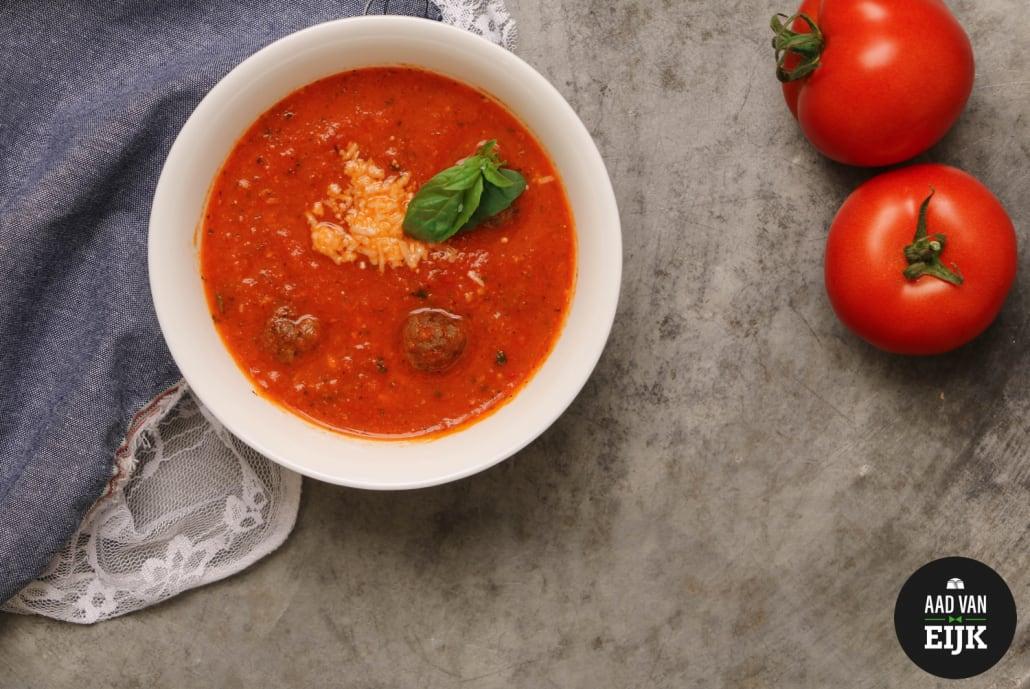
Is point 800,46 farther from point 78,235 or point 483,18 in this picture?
point 78,235

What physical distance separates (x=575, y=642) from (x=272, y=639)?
3.14 feet

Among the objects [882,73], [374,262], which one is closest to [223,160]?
[374,262]

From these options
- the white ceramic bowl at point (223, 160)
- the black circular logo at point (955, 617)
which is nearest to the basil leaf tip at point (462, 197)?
the white ceramic bowl at point (223, 160)

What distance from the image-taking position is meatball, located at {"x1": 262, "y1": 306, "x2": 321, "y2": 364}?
2.29 m

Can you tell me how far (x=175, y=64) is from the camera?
8.32 feet

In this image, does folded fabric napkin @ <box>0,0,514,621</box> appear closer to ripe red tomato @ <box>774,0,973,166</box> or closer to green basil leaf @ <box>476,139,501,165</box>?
green basil leaf @ <box>476,139,501,165</box>

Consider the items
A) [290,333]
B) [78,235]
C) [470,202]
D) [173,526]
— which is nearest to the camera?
[470,202]

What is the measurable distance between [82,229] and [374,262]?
A: 3.06 feet

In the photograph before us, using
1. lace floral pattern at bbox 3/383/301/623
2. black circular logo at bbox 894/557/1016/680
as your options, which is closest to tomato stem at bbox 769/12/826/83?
black circular logo at bbox 894/557/1016/680

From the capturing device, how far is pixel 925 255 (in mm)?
2371

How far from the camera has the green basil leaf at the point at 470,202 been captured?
7.09 feet

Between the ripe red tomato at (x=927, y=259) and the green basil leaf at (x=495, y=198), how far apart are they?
96 centimetres

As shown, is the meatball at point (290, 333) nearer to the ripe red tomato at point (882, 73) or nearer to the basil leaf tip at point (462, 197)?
the basil leaf tip at point (462, 197)

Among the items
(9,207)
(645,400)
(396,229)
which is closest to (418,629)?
(645,400)
